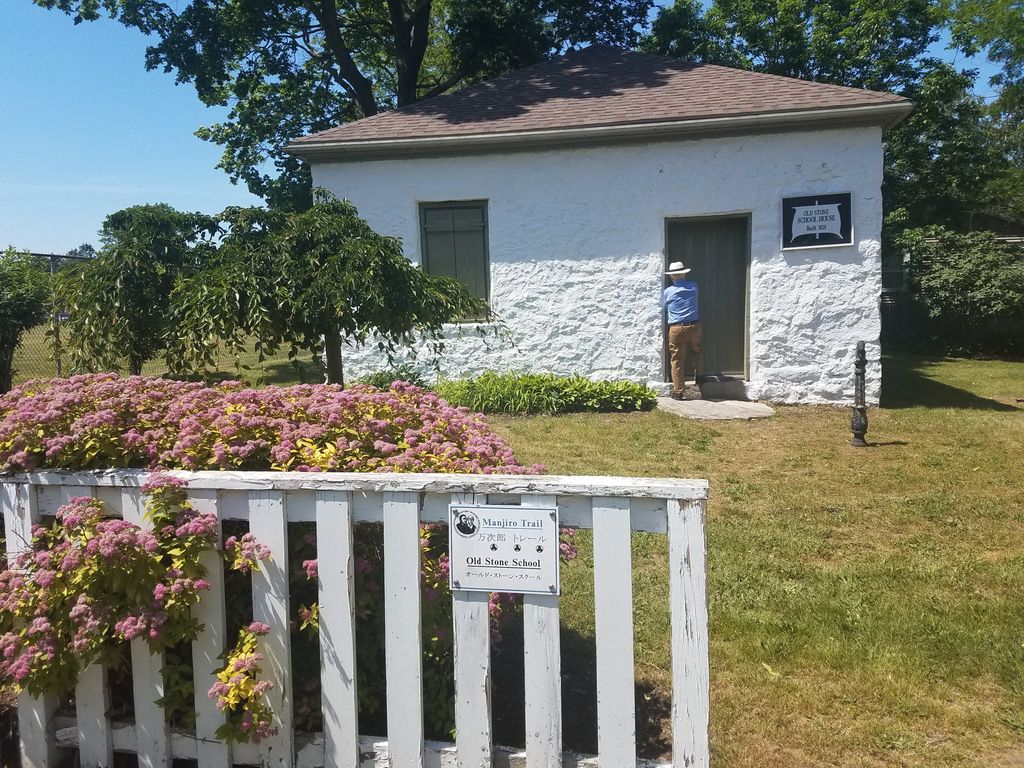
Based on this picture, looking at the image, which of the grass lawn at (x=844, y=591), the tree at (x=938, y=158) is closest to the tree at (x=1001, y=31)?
the tree at (x=938, y=158)

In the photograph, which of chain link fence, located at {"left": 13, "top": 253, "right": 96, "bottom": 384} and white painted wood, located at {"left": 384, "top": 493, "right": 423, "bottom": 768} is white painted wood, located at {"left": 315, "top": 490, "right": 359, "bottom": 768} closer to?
white painted wood, located at {"left": 384, "top": 493, "right": 423, "bottom": 768}

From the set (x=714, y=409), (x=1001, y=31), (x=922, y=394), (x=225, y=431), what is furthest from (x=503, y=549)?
(x=1001, y=31)

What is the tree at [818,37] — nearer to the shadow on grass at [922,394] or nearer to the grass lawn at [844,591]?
the shadow on grass at [922,394]

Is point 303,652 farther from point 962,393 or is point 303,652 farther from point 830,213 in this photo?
point 962,393

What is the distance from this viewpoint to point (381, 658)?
2535 millimetres

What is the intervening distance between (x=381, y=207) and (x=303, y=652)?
8.11 meters

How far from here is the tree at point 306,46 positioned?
15461 millimetres

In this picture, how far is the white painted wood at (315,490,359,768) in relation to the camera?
225cm

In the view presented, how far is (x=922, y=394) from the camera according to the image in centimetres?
1012

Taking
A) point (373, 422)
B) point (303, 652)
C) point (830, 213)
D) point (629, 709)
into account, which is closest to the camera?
point (629, 709)

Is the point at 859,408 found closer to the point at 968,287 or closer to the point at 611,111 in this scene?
the point at 611,111

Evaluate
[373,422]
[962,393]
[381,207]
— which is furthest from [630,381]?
[373,422]

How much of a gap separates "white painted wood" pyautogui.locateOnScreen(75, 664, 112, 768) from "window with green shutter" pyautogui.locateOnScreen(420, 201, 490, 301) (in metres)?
7.90

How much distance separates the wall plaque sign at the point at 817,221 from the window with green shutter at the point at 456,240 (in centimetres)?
375
